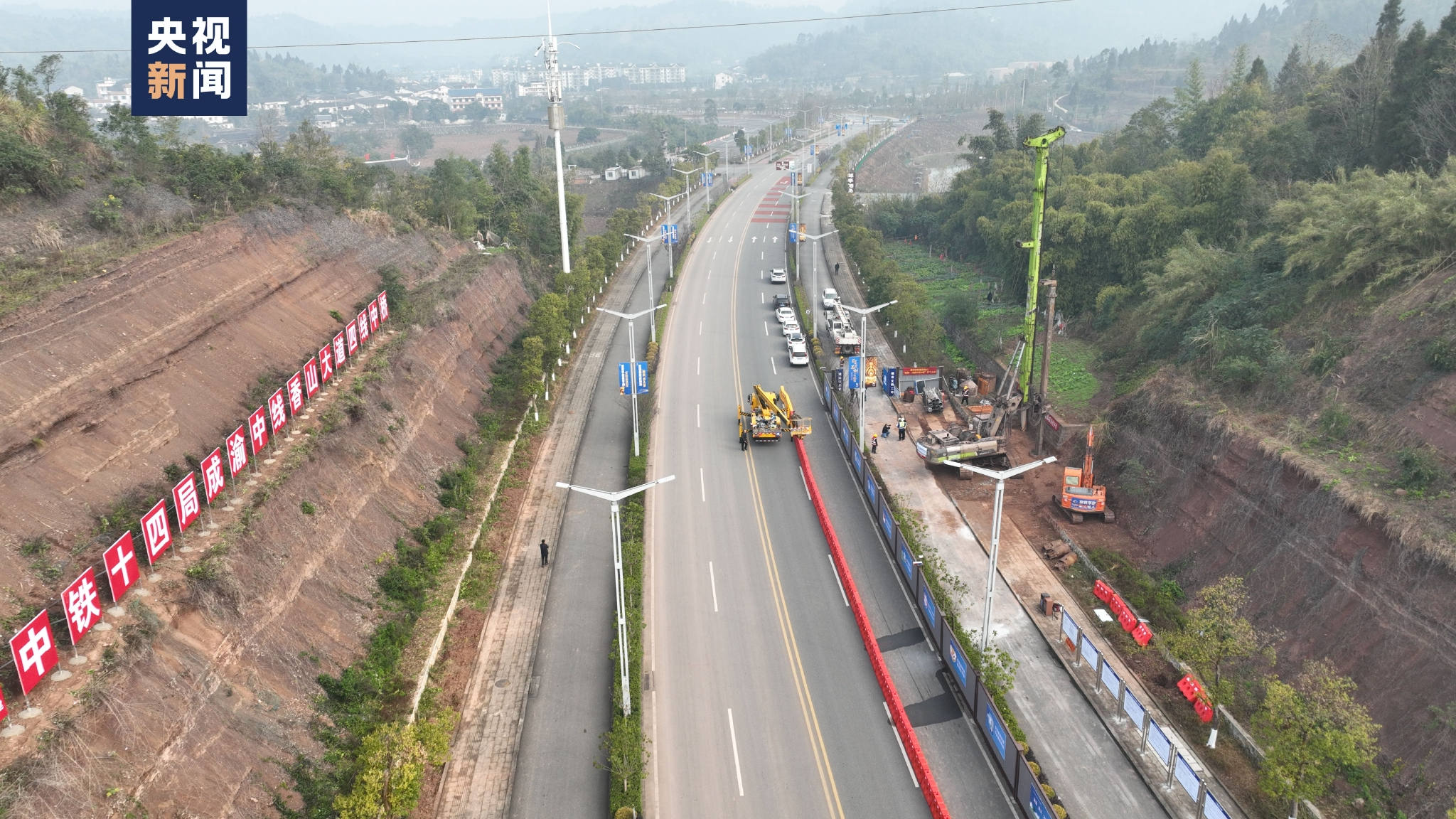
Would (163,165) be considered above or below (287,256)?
above

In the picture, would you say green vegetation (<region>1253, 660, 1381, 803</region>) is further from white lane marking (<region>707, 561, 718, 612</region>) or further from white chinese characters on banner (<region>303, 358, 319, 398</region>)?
white chinese characters on banner (<region>303, 358, 319, 398</region>)

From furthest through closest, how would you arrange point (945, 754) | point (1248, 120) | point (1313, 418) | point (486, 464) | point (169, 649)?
1. point (1248, 120)
2. point (486, 464)
3. point (1313, 418)
4. point (945, 754)
5. point (169, 649)

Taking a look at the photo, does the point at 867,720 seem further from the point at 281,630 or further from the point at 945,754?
the point at 281,630

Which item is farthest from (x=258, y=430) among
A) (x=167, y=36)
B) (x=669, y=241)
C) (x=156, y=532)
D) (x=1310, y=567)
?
(x=669, y=241)

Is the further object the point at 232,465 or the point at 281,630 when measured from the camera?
the point at 232,465

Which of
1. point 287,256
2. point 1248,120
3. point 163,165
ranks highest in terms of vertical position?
point 1248,120

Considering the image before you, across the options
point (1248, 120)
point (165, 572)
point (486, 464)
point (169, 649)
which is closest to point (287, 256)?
point (486, 464)
